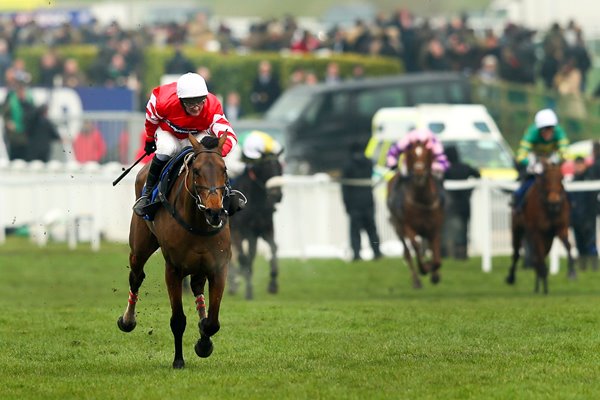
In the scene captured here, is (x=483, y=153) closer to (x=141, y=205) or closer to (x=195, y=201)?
(x=141, y=205)

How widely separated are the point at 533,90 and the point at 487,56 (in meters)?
2.97

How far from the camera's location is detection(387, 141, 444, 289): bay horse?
1991 centimetres

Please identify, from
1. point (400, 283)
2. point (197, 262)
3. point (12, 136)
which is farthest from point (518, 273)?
point (197, 262)

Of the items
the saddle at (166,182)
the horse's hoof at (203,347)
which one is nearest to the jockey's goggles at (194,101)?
the saddle at (166,182)

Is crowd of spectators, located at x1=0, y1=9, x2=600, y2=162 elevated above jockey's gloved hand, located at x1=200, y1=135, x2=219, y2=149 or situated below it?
below

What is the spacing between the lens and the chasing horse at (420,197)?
19.9 meters

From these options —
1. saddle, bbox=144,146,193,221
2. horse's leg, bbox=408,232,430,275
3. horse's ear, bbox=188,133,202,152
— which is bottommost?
horse's leg, bbox=408,232,430,275

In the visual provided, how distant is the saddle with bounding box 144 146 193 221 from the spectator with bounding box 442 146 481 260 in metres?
11.2

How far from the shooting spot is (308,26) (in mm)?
38500

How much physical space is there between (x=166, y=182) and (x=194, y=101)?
0.58 m

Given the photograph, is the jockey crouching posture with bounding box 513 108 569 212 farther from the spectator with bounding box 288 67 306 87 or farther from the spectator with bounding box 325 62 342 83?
the spectator with bounding box 288 67 306 87

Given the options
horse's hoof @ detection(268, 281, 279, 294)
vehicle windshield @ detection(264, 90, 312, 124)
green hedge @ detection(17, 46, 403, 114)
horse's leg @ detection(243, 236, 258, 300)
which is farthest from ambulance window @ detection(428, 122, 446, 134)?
green hedge @ detection(17, 46, 403, 114)

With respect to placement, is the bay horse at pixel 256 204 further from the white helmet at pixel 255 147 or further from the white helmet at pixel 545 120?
the white helmet at pixel 545 120

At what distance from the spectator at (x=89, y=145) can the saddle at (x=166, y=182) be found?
15396 mm
